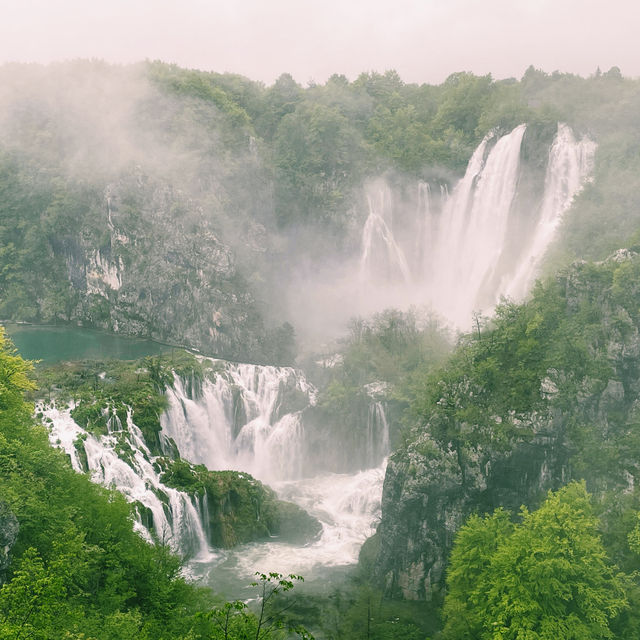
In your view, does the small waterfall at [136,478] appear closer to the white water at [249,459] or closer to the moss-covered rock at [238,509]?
the white water at [249,459]

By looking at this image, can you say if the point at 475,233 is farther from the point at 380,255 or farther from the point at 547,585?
the point at 547,585

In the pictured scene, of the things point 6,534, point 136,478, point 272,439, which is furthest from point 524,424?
point 6,534

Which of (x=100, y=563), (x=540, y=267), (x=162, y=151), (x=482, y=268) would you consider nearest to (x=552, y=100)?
(x=482, y=268)

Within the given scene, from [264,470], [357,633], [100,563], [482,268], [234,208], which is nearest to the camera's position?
[100,563]

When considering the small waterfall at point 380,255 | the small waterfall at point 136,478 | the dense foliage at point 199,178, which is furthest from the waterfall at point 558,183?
the small waterfall at point 136,478

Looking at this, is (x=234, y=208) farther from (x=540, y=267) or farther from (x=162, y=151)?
(x=540, y=267)

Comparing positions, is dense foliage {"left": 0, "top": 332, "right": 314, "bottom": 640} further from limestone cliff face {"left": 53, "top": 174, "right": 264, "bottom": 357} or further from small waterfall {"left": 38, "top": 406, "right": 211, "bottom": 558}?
limestone cliff face {"left": 53, "top": 174, "right": 264, "bottom": 357}
